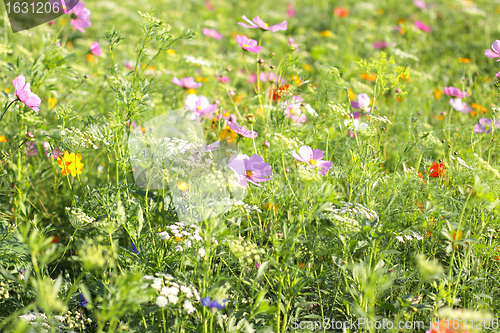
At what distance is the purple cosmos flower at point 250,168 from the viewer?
60.3 inches

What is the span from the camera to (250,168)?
5.21 feet

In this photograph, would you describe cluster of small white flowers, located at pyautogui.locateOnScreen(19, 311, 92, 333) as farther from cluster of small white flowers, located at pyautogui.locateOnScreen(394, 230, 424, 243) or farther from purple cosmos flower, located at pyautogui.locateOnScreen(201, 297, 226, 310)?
cluster of small white flowers, located at pyautogui.locateOnScreen(394, 230, 424, 243)

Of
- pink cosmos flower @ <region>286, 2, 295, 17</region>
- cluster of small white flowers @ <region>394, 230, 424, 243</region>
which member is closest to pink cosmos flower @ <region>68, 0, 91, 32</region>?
cluster of small white flowers @ <region>394, 230, 424, 243</region>

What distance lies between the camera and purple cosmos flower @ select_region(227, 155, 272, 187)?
5.02ft

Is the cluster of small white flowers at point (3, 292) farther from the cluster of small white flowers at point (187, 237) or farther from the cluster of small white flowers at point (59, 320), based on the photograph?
the cluster of small white flowers at point (187, 237)

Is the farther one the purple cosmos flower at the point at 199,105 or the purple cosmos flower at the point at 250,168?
the purple cosmos flower at the point at 199,105

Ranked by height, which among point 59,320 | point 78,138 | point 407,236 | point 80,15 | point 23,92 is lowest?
point 59,320

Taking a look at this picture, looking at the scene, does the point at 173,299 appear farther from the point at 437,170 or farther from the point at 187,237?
the point at 437,170

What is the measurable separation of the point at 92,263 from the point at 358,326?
3.27ft

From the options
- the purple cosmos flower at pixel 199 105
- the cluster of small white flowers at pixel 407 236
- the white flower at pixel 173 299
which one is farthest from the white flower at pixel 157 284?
the purple cosmos flower at pixel 199 105

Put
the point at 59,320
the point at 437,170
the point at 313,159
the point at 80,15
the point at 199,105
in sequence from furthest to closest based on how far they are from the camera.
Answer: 1. the point at 199,105
2. the point at 80,15
3. the point at 437,170
4. the point at 313,159
5. the point at 59,320

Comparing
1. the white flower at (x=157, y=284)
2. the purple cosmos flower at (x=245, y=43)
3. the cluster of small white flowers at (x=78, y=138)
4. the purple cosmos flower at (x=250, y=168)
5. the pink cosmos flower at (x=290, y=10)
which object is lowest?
the white flower at (x=157, y=284)

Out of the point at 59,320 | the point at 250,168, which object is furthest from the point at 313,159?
the point at 59,320

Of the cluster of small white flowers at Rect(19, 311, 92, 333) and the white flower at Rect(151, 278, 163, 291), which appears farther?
the cluster of small white flowers at Rect(19, 311, 92, 333)
